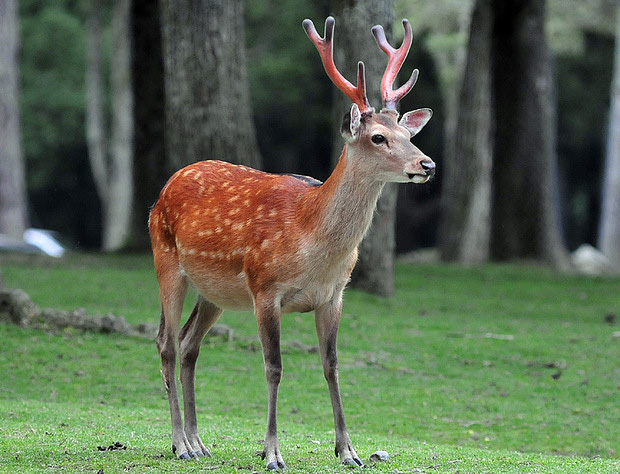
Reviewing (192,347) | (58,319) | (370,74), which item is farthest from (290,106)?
(192,347)

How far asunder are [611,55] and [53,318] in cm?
3309

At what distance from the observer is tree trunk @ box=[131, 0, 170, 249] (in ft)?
61.4

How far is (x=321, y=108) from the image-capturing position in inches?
1630

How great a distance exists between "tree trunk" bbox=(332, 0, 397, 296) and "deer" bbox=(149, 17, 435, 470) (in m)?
6.79

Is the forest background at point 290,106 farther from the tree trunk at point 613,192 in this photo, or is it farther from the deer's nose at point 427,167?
the deer's nose at point 427,167

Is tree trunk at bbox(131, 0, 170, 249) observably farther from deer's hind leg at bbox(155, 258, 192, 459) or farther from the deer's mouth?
the deer's mouth

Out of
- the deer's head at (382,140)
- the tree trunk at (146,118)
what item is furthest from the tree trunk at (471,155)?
the deer's head at (382,140)

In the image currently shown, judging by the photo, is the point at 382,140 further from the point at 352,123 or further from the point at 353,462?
the point at 353,462

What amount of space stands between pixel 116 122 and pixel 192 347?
83.9ft

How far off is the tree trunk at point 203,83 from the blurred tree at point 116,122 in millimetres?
14274

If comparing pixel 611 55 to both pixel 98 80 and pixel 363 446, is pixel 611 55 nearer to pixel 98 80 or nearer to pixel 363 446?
pixel 98 80

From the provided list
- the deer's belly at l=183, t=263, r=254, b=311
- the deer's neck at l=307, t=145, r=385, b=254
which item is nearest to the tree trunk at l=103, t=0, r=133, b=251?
the deer's belly at l=183, t=263, r=254, b=311

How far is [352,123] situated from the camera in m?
6.45

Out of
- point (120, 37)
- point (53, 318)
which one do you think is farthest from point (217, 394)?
point (120, 37)
